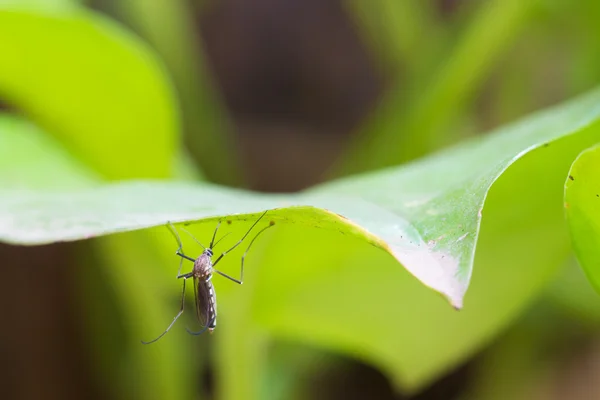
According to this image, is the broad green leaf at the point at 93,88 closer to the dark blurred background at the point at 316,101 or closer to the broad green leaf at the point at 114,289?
the broad green leaf at the point at 114,289

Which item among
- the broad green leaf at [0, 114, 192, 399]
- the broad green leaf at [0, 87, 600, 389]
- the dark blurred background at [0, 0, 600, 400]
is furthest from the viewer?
the dark blurred background at [0, 0, 600, 400]

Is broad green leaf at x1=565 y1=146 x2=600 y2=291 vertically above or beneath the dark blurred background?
beneath

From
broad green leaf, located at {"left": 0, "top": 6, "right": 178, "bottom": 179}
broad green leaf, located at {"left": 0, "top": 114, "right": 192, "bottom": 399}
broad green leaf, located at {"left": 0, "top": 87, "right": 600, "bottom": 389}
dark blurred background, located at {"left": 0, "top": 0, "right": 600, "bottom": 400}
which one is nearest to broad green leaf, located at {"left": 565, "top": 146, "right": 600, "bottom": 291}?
broad green leaf, located at {"left": 0, "top": 87, "right": 600, "bottom": 389}

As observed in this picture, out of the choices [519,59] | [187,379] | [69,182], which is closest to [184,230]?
[69,182]

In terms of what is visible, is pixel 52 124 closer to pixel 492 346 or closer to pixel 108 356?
pixel 108 356

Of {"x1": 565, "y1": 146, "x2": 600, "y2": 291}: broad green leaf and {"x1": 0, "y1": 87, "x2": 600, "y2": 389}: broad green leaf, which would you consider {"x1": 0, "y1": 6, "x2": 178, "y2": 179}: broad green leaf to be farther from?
{"x1": 565, "y1": 146, "x2": 600, "y2": 291}: broad green leaf

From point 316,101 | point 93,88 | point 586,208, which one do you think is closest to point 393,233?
point 586,208
